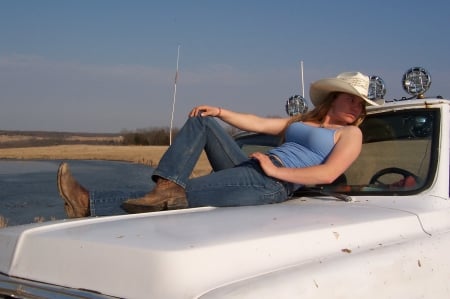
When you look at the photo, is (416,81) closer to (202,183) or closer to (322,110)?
(322,110)

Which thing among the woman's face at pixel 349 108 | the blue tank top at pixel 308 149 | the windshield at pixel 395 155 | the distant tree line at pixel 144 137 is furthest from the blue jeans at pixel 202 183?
the distant tree line at pixel 144 137

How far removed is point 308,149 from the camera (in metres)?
3.90

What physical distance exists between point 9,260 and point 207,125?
1.66 m

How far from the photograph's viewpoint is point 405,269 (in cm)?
276

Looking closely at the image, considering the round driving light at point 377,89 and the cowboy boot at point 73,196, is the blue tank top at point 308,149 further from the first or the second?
the cowboy boot at point 73,196

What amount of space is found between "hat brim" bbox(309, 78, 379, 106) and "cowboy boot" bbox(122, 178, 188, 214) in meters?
1.25

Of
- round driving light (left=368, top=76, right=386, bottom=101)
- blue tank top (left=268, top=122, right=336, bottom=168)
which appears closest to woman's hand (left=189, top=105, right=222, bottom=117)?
blue tank top (left=268, top=122, right=336, bottom=168)

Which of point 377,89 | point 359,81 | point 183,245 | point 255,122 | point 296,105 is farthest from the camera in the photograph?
point 296,105

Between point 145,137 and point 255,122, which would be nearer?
point 255,122

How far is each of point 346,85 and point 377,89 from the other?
0.51m

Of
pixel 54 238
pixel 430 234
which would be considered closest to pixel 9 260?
pixel 54 238

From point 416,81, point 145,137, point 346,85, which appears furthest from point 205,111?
point 145,137

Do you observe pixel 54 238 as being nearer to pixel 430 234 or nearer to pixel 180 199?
pixel 180 199

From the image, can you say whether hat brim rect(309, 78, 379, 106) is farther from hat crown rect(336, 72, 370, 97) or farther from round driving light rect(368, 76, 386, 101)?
round driving light rect(368, 76, 386, 101)
